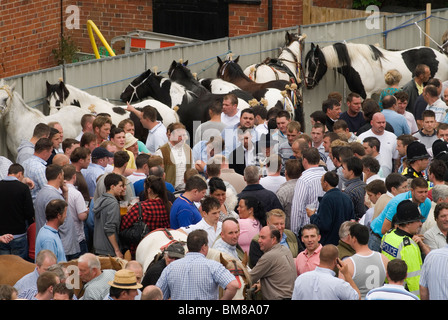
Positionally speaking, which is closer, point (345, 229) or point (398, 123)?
point (345, 229)

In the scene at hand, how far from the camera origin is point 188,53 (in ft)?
61.1

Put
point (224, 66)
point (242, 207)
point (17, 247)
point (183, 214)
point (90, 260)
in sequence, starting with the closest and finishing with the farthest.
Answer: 1. point (90, 260)
2. point (242, 207)
3. point (183, 214)
4. point (17, 247)
5. point (224, 66)

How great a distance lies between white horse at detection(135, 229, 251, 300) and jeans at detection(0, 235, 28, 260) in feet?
5.42

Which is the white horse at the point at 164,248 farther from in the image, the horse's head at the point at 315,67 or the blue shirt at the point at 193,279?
the horse's head at the point at 315,67

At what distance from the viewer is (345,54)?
1944cm

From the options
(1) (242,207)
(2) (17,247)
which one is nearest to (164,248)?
(1) (242,207)

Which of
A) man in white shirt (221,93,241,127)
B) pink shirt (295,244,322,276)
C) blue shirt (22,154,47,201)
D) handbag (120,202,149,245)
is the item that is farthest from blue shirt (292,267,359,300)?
man in white shirt (221,93,241,127)

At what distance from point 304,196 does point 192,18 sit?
1237cm

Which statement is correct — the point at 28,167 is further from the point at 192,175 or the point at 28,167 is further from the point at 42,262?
the point at 42,262

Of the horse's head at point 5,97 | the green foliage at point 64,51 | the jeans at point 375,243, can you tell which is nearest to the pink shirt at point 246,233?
the jeans at point 375,243

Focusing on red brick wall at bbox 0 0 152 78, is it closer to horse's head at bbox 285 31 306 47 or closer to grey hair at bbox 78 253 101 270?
horse's head at bbox 285 31 306 47

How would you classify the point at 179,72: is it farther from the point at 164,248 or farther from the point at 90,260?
the point at 90,260

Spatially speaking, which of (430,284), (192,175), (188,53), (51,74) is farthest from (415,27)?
(430,284)

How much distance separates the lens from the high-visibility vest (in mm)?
9617
